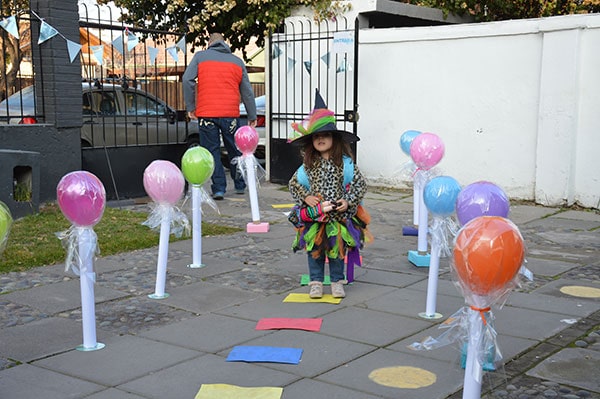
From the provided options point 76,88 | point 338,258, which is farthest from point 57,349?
point 76,88

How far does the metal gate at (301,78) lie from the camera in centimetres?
1147

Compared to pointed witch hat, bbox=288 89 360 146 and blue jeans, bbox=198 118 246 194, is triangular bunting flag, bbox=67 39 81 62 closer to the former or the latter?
blue jeans, bbox=198 118 246 194

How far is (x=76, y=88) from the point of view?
379 inches

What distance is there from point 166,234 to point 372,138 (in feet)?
22.0

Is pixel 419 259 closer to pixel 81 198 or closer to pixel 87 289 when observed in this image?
pixel 87 289

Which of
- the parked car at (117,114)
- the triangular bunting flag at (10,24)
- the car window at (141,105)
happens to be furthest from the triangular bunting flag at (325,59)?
the triangular bunting flag at (10,24)

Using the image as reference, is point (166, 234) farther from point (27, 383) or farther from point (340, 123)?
point (340, 123)

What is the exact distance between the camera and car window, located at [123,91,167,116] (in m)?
11.1

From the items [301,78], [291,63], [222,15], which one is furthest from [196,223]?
[222,15]

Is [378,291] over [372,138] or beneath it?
beneath

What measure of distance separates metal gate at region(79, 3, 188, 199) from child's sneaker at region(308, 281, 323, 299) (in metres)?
5.42

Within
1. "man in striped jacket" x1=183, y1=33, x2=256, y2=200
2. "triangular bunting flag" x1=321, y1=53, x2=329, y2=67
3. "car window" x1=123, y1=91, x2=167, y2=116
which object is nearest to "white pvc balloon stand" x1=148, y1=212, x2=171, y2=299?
"man in striped jacket" x1=183, y1=33, x2=256, y2=200

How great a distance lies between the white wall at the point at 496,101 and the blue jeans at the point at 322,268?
5282 mm

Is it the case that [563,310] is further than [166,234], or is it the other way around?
[166,234]
